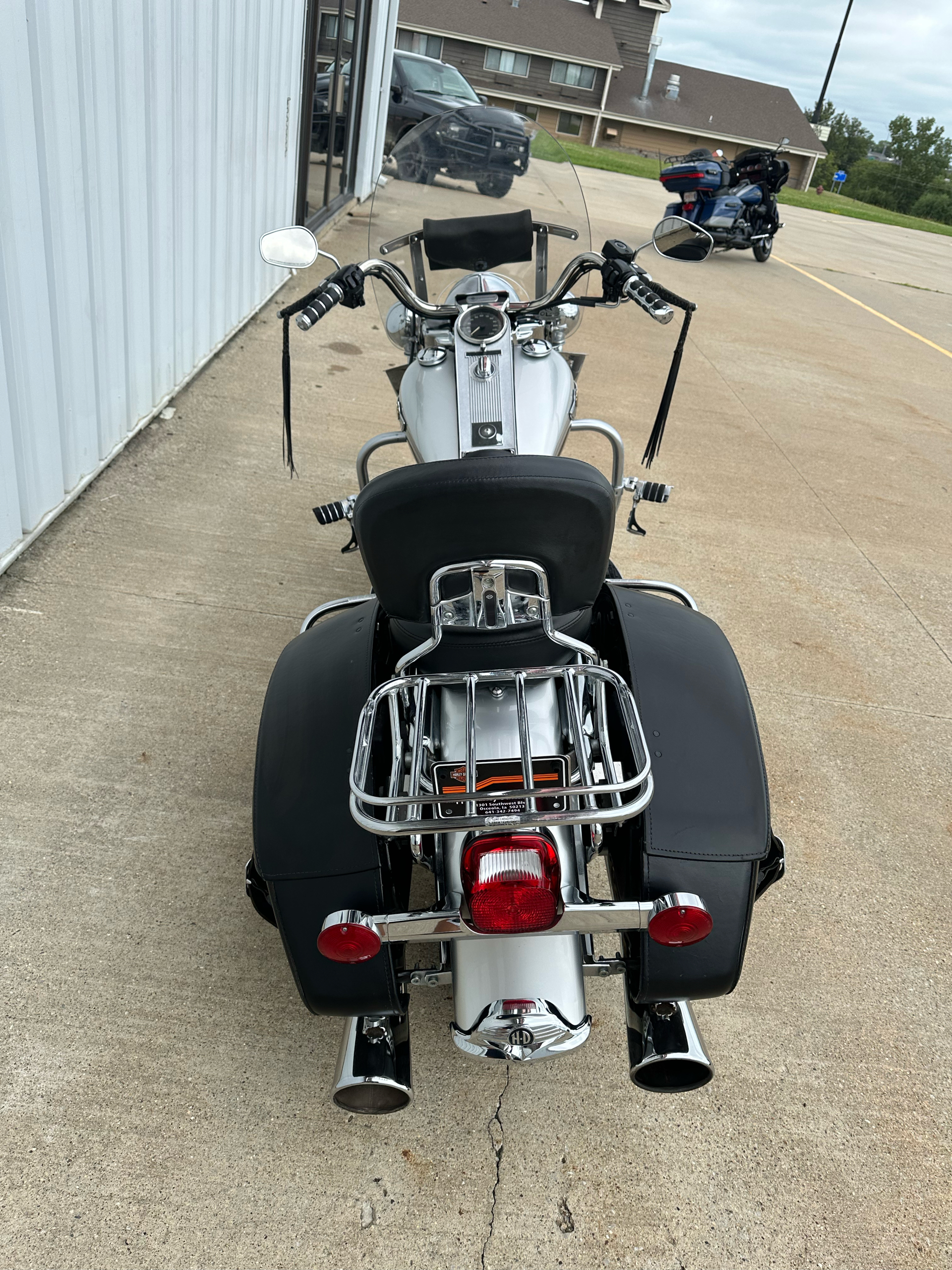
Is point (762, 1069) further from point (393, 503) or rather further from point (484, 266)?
point (484, 266)

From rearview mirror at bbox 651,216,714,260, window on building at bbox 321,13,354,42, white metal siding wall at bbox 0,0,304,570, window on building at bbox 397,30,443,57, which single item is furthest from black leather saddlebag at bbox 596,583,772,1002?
window on building at bbox 397,30,443,57

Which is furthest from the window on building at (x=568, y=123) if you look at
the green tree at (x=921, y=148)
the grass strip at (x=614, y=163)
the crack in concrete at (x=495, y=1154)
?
the crack in concrete at (x=495, y=1154)

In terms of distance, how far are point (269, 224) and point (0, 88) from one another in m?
3.97

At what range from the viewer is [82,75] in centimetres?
316

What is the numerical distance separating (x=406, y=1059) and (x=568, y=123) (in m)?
40.9

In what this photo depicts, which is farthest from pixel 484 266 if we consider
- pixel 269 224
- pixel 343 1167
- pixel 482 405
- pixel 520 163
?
pixel 269 224

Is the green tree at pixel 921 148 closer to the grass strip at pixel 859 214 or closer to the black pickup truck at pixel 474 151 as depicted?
the grass strip at pixel 859 214

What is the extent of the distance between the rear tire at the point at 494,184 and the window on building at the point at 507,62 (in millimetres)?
36457

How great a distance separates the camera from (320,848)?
1542 millimetres

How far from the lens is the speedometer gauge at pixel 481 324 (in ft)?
7.02

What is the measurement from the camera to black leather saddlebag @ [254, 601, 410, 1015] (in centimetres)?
152

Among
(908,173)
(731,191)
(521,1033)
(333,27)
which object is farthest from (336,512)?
(908,173)

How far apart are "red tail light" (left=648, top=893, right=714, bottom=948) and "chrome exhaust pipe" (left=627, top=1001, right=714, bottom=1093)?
220mm

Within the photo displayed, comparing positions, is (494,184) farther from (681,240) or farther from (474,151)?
(681,240)
